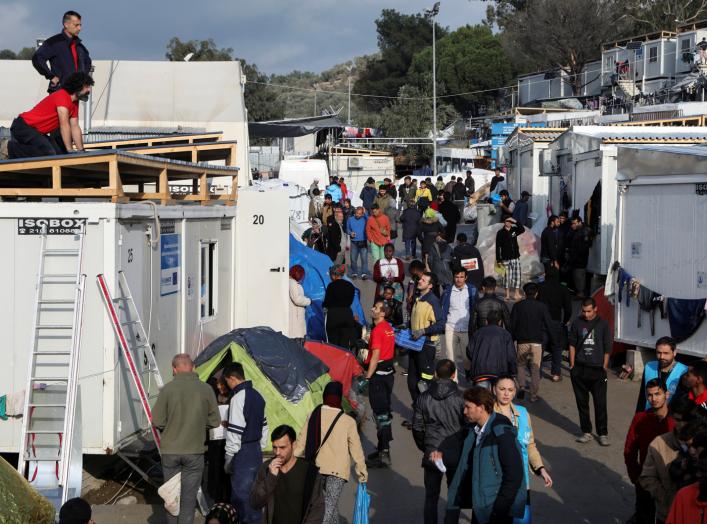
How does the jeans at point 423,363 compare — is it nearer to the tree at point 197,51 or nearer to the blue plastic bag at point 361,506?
the blue plastic bag at point 361,506

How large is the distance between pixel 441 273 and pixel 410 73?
7684cm

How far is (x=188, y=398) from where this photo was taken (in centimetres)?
806

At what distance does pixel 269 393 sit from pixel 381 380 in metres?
1.24

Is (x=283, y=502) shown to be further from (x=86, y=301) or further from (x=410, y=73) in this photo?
(x=410, y=73)

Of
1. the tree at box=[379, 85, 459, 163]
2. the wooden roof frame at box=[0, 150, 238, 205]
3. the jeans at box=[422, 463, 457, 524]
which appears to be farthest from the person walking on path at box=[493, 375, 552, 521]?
the tree at box=[379, 85, 459, 163]

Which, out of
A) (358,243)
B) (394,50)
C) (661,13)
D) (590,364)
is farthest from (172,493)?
(394,50)

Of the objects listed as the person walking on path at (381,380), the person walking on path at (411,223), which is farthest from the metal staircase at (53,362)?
the person walking on path at (411,223)

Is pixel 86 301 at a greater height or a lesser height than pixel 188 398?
greater

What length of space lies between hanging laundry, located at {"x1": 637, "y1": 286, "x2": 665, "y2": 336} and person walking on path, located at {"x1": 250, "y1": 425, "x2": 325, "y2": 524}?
26.6ft

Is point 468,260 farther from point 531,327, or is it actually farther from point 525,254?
point 525,254

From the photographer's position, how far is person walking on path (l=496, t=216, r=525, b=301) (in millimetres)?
18719

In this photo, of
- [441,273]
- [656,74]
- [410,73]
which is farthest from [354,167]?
[410,73]

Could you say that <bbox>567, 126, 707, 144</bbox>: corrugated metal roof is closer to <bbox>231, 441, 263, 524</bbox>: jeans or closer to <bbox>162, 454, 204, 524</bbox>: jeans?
<bbox>231, 441, 263, 524</bbox>: jeans

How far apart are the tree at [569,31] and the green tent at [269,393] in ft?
215
